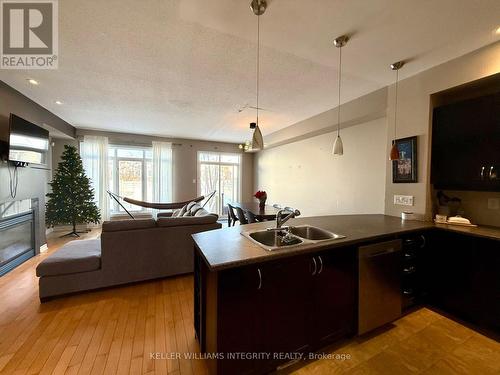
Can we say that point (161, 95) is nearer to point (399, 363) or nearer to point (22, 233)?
point (22, 233)

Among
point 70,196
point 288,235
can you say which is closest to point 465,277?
point 288,235

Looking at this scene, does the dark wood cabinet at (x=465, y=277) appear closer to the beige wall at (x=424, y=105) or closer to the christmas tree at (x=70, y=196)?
the beige wall at (x=424, y=105)

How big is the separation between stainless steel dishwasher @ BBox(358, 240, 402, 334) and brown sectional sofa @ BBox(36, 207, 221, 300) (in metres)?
1.96

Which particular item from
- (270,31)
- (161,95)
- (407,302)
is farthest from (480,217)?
(161,95)

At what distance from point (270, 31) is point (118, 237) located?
2636 millimetres

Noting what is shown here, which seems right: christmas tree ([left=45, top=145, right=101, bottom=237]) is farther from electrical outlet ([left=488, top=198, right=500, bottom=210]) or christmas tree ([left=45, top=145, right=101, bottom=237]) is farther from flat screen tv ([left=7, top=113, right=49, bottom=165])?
electrical outlet ([left=488, top=198, right=500, bottom=210])

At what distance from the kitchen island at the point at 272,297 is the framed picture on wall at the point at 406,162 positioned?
865 millimetres

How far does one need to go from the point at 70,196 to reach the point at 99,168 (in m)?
1.04

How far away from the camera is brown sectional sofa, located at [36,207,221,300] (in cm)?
221

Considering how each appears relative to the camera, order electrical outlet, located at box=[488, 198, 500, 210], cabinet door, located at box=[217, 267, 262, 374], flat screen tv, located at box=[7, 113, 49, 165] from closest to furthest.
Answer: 1. cabinet door, located at box=[217, 267, 262, 374]
2. electrical outlet, located at box=[488, 198, 500, 210]
3. flat screen tv, located at box=[7, 113, 49, 165]

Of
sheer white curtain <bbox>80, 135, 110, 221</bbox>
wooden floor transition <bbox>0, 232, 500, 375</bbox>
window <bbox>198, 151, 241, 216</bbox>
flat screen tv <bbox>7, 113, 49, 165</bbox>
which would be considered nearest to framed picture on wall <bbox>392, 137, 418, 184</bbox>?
wooden floor transition <bbox>0, 232, 500, 375</bbox>

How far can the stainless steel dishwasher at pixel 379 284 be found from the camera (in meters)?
1.63

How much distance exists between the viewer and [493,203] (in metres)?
2.01

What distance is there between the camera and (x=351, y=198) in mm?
3639
